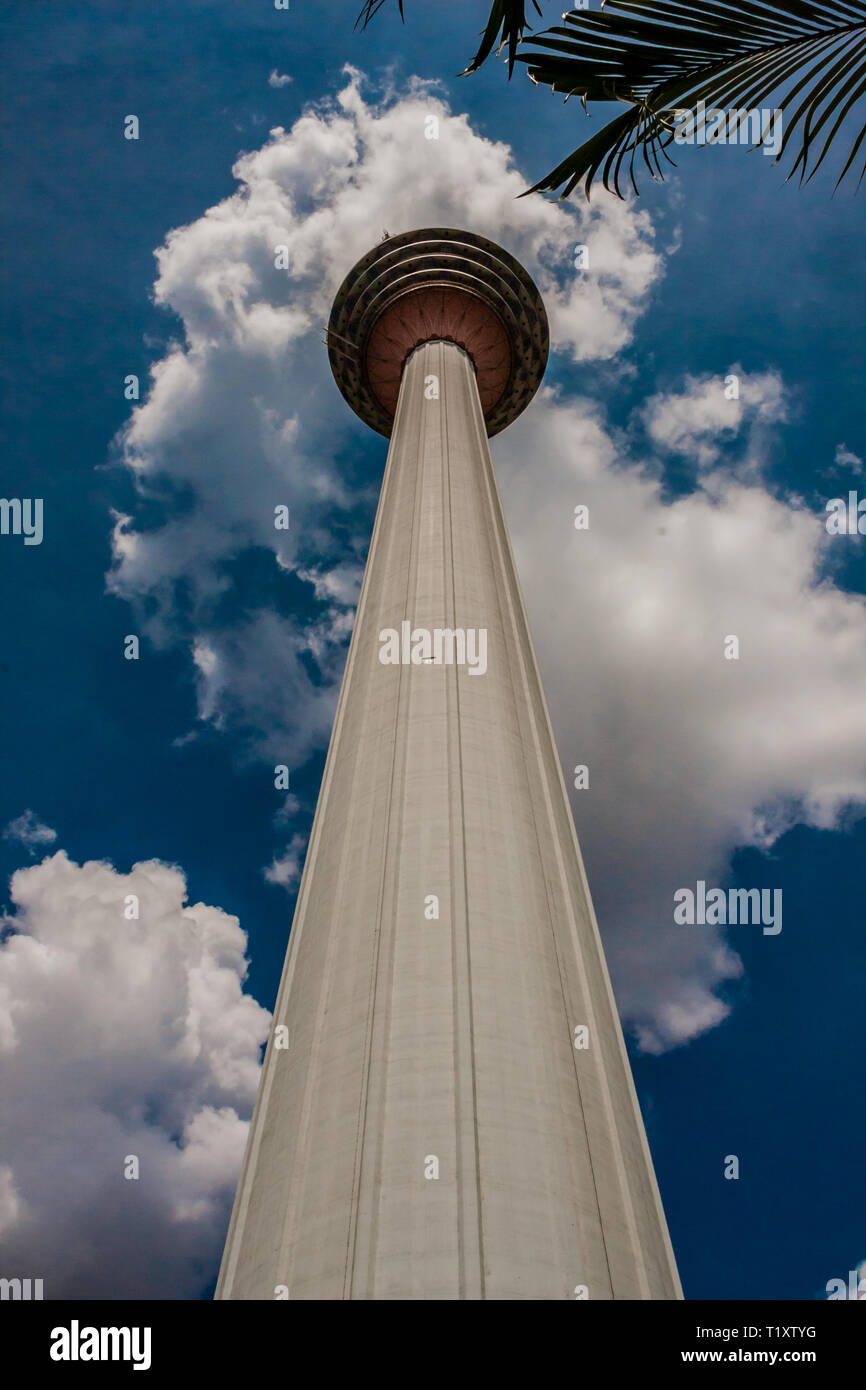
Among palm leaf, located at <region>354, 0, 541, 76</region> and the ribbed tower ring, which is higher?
the ribbed tower ring

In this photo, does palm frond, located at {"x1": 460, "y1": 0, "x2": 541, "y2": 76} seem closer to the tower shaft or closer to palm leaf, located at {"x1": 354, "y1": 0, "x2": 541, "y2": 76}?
palm leaf, located at {"x1": 354, "y1": 0, "x2": 541, "y2": 76}

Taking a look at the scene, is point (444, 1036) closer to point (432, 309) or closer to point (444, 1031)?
point (444, 1031)

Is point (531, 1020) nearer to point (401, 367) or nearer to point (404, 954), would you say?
point (404, 954)

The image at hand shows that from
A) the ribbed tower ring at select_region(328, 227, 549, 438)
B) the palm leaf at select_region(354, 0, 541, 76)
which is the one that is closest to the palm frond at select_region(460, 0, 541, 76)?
the palm leaf at select_region(354, 0, 541, 76)

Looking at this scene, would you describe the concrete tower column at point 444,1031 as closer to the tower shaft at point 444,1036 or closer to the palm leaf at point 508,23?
the tower shaft at point 444,1036

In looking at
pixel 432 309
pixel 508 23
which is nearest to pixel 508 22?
pixel 508 23
